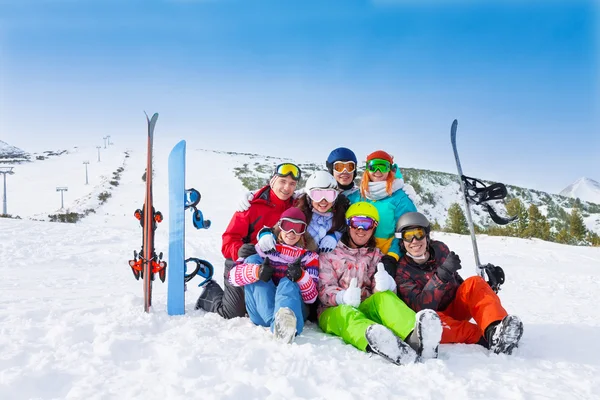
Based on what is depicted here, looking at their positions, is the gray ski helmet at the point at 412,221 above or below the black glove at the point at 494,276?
above

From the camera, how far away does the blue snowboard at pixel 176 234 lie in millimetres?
4219

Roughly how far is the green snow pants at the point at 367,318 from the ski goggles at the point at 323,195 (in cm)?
106

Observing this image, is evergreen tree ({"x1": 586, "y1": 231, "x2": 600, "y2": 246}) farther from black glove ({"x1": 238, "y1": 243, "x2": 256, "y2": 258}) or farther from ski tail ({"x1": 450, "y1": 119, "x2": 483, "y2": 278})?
black glove ({"x1": 238, "y1": 243, "x2": 256, "y2": 258})

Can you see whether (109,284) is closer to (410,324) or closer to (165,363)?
(165,363)

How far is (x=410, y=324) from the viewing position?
3.27 meters

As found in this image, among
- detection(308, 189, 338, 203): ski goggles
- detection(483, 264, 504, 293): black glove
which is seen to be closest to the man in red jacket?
detection(308, 189, 338, 203): ski goggles

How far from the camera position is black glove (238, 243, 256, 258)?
4.07 m

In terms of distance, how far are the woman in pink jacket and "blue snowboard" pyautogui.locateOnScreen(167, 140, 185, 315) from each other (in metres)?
1.40

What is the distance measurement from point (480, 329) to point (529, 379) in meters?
0.79

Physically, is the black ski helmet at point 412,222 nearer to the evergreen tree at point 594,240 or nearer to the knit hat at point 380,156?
the knit hat at point 380,156

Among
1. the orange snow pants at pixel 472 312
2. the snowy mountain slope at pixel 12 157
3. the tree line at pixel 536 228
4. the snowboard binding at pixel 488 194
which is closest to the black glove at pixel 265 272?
the orange snow pants at pixel 472 312

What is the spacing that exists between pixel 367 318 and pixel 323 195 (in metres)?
1.28

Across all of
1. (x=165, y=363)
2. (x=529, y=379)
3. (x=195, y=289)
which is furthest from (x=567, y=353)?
(x=195, y=289)

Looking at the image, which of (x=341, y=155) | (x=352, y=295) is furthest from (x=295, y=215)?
(x=341, y=155)
